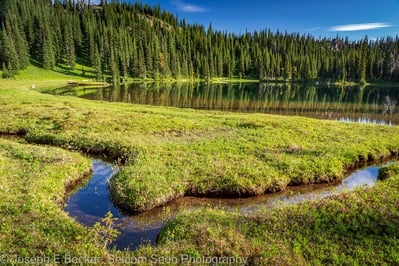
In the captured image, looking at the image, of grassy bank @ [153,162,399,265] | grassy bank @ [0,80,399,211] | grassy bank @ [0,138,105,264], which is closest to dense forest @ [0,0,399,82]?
grassy bank @ [0,80,399,211]

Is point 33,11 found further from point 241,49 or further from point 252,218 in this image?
point 252,218

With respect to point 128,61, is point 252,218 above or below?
below

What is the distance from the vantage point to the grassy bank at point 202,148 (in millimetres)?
16312

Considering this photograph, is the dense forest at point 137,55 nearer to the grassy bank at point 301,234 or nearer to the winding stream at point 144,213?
the winding stream at point 144,213

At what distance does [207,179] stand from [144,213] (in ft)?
13.5

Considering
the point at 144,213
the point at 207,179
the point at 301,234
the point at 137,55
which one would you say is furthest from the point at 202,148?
the point at 137,55

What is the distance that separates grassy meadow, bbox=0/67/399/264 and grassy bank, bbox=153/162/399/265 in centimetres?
4

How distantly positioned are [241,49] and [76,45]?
317 ft

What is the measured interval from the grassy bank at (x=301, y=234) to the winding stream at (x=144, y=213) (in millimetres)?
1571

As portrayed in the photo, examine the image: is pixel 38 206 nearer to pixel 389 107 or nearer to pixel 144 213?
pixel 144 213

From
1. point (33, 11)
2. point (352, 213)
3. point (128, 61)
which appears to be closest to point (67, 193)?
point (352, 213)

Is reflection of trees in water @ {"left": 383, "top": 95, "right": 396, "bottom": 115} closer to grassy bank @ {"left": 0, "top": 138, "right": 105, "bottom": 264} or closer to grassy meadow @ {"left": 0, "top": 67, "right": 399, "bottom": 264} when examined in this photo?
grassy meadow @ {"left": 0, "top": 67, "right": 399, "bottom": 264}

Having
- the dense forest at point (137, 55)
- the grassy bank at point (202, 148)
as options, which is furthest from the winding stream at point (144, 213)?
the dense forest at point (137, 55)

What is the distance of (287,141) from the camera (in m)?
24.2
